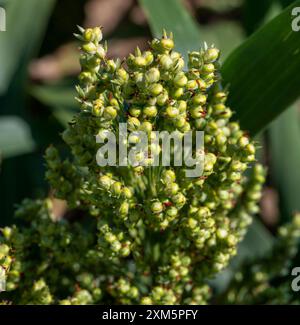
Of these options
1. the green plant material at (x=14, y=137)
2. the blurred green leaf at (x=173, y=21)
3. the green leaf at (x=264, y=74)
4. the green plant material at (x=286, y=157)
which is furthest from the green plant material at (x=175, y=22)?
the green plant material at (x=14, y=137)

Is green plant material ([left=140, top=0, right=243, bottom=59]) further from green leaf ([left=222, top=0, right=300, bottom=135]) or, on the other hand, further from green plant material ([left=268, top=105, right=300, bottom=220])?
green plant material ([left=268, top=105, right=300, bottom=220])

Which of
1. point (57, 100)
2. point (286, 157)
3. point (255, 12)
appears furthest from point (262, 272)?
point (57, 100)

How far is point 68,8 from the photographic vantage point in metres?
3.66

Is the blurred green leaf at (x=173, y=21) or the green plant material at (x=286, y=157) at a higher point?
the blurred green leaf at (x=173, y=21)

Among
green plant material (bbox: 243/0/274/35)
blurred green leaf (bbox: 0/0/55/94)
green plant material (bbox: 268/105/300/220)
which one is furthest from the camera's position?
blurred green leaf (bbox: 0/0/55/94)

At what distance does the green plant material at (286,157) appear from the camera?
257 cm

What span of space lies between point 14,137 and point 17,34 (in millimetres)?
498

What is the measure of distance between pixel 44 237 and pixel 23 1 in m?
1.52

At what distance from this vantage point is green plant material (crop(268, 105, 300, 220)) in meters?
2.57

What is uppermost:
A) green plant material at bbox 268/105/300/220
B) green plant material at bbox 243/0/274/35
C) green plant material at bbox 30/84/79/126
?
green plant material at bbox 243/0/274/35

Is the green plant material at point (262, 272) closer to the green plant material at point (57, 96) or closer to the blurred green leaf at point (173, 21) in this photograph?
the blurred green leaf at point (173, 21)

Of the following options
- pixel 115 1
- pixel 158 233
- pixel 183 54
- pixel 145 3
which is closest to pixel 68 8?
pixel 115 1

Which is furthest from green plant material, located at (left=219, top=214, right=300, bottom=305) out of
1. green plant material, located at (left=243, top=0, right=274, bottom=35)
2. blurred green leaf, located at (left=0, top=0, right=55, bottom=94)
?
blurred green leaf, located at (left=0, top=0, right=55, bottom=94)

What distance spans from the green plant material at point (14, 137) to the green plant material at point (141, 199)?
2.76ft
